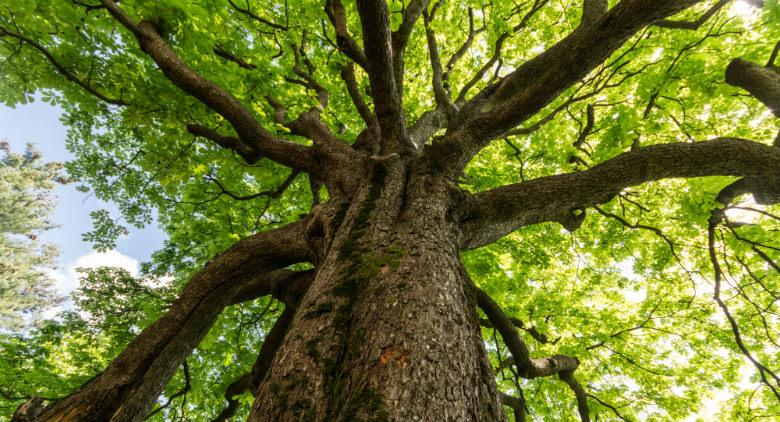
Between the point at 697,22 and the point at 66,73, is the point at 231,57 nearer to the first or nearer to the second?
the point at 66,73

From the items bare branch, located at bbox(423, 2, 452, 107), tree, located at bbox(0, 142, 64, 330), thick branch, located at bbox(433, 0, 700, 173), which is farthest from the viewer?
tree, located at bbox(0, 142, 64, 330)

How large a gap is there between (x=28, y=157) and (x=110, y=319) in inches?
1619

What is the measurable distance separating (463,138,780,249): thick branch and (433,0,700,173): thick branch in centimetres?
73

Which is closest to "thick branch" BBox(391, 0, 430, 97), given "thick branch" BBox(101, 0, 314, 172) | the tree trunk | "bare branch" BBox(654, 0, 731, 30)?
"thick branch" BBox(101, 0, 314, 172)

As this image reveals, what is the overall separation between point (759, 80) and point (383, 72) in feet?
14.1

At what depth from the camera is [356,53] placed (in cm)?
338

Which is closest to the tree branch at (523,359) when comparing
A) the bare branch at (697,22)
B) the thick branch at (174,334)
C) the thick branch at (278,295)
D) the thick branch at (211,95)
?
the thick branch at (278,295)

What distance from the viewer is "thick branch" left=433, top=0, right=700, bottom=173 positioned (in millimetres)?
2553

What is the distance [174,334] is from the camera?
2.77 meters

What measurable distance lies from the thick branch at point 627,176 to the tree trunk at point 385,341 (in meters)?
0.90

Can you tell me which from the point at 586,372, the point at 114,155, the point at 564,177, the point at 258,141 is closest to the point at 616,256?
the point at 586,372

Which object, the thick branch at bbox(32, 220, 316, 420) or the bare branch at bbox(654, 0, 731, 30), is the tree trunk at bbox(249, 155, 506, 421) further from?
the bare branch at bbox(654, 0, 731, 30)

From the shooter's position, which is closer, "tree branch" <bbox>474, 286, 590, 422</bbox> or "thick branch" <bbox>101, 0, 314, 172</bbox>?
"thick branch" <bbox>101, 0, 314, 172</bbox>

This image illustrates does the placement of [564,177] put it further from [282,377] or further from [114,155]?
[114,155]
